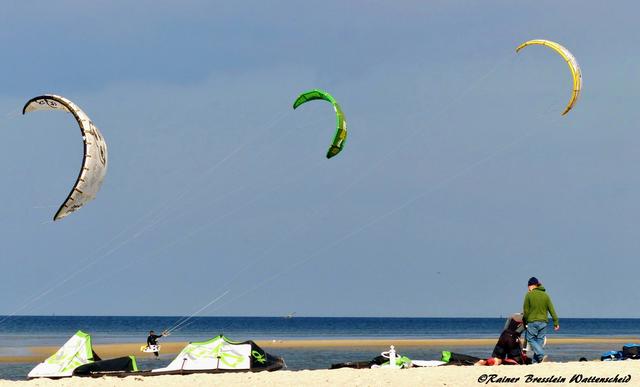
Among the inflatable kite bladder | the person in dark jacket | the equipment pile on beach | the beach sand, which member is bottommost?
the beach sand

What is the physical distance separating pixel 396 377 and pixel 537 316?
3362 millimetres

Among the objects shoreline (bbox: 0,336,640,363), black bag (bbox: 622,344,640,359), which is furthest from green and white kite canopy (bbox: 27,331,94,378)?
shoreline (bbox: 0,336,640,363)

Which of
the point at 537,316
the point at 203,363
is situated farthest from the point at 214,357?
the point at 537,316

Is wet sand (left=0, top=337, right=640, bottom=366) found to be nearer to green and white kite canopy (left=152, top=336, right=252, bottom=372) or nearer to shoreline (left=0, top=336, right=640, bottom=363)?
shoreline (left=0, top=336, right=640, bottom=363)

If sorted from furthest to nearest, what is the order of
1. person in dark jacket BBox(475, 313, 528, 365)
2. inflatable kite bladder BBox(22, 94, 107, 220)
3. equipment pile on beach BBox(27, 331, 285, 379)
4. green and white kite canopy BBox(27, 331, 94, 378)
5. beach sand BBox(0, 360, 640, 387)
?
inflatable kite bladder BBox(22, 94, 107, 220)
green and white kite canopy BBox(27, 331, 94, 378)
equipment pile on beach BBox(27, 331, 285, 379)
person in dark jacket BBox(475, 313, 528, 365)
beach sand BBox(0, 360, 640, 387)

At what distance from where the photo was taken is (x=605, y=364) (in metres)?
16.7

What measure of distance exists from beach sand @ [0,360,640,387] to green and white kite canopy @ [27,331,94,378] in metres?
2.27

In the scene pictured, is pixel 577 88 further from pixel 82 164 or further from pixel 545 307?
pixel 82 164

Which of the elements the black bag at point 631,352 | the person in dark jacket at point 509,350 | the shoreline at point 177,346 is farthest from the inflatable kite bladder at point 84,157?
the shoreline at point 177,346

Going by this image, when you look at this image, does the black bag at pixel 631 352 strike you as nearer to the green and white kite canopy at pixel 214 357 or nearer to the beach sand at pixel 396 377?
the beach sand at pixel 396 377

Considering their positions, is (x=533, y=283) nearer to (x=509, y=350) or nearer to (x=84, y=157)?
(x=509, y=350)

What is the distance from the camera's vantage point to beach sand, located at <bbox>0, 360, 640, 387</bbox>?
49.5 feet

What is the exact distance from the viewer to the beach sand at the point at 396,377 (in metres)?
15.1

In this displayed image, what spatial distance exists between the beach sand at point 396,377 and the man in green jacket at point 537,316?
3.18ft
